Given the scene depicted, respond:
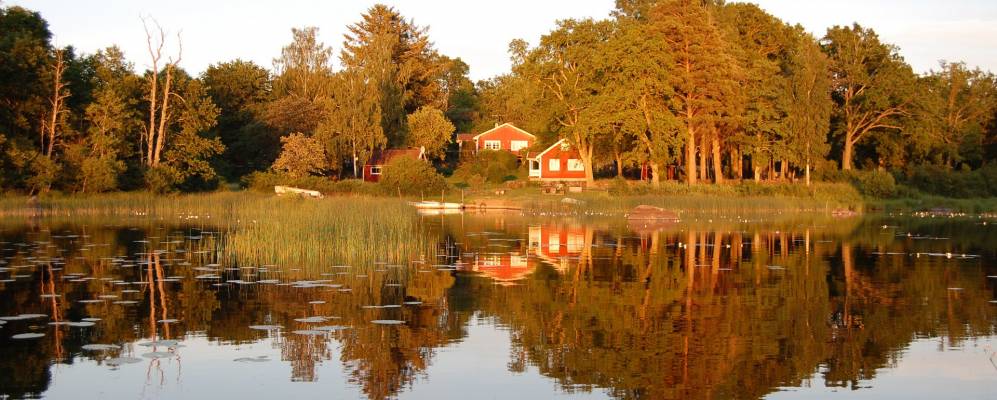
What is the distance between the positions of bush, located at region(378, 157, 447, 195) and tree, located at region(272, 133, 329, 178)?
6.24 metres

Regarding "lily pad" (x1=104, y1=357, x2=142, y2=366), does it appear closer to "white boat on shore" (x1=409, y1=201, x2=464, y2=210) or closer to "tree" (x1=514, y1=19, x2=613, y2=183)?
"white boat on shore" (x1=409, y1=201, x2=464, y2=210)

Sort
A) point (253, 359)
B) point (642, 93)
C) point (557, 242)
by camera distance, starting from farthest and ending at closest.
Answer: point (642, 93) < point (557, 242) < point (253, 359)

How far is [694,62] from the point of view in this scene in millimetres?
66938

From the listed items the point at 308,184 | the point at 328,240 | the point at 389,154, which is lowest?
the point at 328,240

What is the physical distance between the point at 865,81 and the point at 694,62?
18029 mm

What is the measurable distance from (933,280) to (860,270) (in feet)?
7.71

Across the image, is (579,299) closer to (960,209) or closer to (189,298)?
(189,298)

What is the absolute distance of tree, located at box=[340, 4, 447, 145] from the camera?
84500 mm

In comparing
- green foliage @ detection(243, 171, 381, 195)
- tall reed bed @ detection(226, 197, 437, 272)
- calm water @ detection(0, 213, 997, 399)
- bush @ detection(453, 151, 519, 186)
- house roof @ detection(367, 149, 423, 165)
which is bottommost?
calm water @ detection(0, 213, 997, 399)

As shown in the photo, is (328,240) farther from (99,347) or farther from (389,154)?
(389,154)

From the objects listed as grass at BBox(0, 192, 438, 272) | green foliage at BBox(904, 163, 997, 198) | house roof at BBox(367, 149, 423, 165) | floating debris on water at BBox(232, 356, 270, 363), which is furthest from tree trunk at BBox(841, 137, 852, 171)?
floating debris on water at BBox(232, 356, 270, 363)

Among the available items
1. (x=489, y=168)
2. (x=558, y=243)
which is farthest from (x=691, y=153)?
(x=558, y=243)

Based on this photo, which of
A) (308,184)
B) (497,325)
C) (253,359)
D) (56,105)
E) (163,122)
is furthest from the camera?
(308,184)

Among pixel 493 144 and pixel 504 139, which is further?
pixel 504 139
